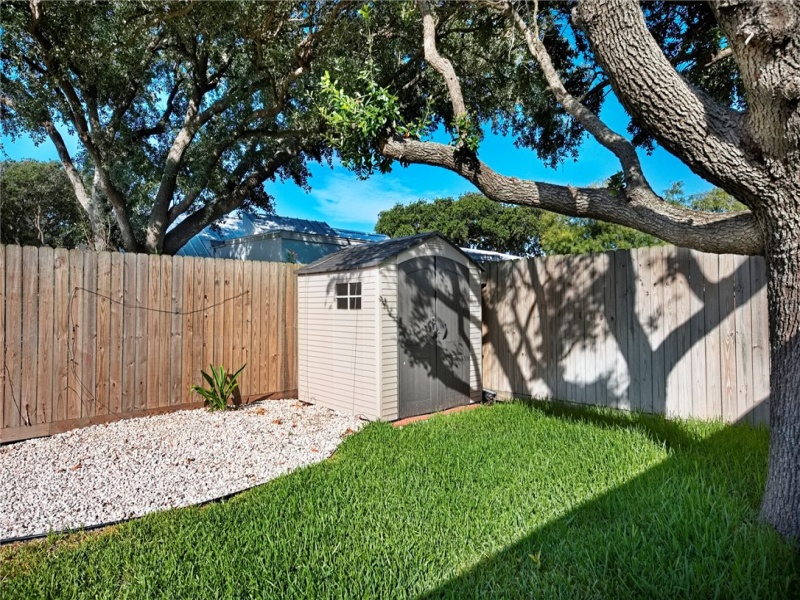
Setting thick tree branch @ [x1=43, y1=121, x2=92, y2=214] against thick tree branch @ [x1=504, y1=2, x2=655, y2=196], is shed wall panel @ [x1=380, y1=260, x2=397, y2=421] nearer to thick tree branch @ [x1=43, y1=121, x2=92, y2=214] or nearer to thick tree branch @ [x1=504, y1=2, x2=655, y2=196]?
thick tree branch @ [x1=504, y1=2, x2=655, y2=196]

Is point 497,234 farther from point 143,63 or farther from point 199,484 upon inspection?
point 199,484

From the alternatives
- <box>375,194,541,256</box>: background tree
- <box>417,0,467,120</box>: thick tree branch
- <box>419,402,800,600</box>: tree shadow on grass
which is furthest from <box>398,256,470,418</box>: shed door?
Answer: <box>375,194,541,256</box>: background tree

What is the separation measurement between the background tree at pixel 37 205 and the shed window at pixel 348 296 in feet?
43.5

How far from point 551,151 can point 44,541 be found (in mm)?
8353

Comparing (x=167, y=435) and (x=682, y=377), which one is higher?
(x=682, y=377)

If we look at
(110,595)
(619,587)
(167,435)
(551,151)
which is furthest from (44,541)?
(551,151)

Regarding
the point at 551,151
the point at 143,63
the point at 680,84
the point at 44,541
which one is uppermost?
the point at 143,63

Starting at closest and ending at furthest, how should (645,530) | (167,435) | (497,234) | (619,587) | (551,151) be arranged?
1. (619,587)
2. (645,530)
3. (167,435)
4. (551,151)
5. (497,234)

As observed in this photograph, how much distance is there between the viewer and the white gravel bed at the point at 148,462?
2924mm

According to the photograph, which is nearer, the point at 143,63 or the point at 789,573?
the point at 789,573

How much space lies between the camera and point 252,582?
6.63 ft

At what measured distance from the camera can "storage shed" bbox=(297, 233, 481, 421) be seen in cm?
498

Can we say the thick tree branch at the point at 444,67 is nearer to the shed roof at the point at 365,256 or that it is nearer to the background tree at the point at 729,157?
the background tree at the point at 729,157

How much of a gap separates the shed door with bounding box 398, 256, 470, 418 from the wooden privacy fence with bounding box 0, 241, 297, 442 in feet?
6.13
